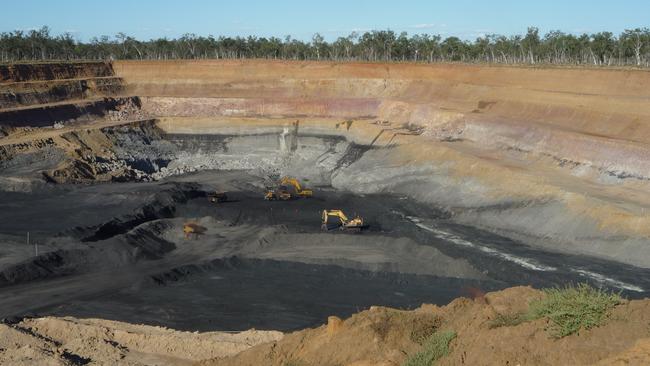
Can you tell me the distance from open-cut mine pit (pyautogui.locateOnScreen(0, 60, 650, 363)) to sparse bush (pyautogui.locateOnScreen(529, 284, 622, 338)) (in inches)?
506

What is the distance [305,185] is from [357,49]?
49.2m

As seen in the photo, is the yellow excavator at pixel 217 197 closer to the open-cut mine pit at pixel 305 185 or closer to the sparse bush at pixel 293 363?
the open-cut mine pit at pixel 305 185

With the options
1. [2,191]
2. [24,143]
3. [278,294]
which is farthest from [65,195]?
[278,294]

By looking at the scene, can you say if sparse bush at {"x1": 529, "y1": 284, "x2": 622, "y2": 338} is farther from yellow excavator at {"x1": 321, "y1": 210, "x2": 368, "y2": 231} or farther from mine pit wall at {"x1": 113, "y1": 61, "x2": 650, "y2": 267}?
yellow excavator at {"x1": 321, "y1": 210, "x2": 368, "y2": 231}

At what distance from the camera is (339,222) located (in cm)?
3869

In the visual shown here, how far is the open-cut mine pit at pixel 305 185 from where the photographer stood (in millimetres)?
27297

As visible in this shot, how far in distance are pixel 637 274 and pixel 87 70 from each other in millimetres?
60008

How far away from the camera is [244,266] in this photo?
30312mm

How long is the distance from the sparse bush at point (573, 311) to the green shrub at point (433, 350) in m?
1.41

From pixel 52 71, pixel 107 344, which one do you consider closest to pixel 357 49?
pixel 52 71

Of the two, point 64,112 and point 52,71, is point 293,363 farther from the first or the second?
point 52,71

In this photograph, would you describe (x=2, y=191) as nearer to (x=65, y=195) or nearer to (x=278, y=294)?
(x=65, y=195)

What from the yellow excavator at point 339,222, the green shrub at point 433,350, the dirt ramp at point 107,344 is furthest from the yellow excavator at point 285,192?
the green shrub at point 433,350

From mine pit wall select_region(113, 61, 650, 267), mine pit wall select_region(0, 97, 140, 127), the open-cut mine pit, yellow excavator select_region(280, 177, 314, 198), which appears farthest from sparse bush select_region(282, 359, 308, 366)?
mine pit wall select_region(0, 97, 140, 127)
